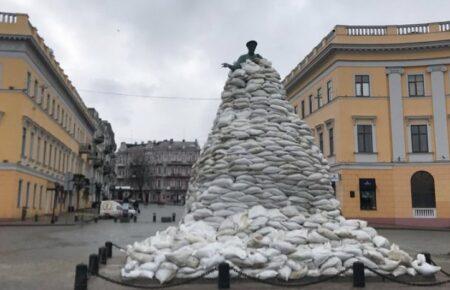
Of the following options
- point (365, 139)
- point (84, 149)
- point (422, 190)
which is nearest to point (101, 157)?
point (84, 149)

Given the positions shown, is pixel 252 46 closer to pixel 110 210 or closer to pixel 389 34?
pixel 389 34

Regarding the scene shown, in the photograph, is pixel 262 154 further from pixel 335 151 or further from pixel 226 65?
pixel 335 151

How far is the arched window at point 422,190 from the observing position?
33.6 metres

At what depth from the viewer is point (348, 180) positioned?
3434cm

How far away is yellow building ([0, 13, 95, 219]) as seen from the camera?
33.4m

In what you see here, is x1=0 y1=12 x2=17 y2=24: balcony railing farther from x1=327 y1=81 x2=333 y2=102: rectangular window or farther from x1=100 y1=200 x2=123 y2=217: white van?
x1=327 y1=81 x2=333 y2=102: rectangular window

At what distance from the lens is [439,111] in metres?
34.2

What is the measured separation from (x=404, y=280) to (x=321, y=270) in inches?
68.4

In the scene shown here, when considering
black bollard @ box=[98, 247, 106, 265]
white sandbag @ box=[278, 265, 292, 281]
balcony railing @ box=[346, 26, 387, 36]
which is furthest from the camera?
balcony railing @ box=[346, 26, 387, 36]

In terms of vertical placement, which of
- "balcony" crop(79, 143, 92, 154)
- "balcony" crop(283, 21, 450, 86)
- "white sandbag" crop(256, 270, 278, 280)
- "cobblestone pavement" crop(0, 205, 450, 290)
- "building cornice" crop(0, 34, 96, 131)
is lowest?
"cobblestone pavement" crop(0, 205, 450, 290)

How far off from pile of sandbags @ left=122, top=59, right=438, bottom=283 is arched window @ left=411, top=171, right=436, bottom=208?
23.3 m

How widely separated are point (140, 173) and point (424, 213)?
95277 mm

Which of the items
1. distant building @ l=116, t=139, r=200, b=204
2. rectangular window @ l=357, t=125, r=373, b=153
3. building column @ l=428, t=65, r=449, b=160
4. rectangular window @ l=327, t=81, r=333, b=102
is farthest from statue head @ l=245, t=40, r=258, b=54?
distant building @ l=116, t=139, r=200, b=204

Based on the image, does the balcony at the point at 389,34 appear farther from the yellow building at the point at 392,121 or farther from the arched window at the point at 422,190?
the arched window at the point at 422,190
